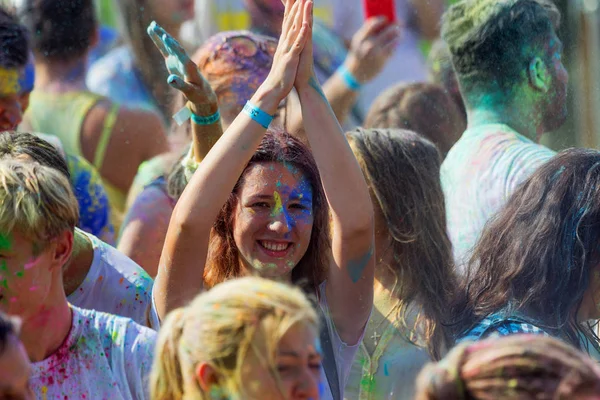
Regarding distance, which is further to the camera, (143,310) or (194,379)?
(143,310)

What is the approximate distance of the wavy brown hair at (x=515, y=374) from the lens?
1.77 metres

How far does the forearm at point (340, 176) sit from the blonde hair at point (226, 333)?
19.0 inches

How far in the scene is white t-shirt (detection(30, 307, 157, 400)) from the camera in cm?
226

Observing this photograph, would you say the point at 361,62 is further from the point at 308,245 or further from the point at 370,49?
the point at 308,245

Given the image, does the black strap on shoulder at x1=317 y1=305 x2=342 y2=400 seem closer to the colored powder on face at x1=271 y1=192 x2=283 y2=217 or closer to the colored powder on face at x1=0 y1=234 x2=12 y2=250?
the colored powder on face at x1=271 y1=192 x2=283 y2=217

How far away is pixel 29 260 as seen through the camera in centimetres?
228

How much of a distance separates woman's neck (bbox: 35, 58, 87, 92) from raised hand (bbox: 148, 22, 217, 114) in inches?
63.8

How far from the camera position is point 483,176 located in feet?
11.2

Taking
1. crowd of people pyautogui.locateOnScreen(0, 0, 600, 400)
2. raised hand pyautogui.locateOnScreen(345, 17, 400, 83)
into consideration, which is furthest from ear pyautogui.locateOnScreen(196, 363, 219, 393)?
raised hand pyautogui.locateOnScreen(345, 17, 400, 83)

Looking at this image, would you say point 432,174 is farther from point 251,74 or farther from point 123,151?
point 123,151

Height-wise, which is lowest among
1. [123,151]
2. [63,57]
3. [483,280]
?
[483,280]

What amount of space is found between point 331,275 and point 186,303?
0.36 m

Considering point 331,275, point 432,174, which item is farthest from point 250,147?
point 432,174

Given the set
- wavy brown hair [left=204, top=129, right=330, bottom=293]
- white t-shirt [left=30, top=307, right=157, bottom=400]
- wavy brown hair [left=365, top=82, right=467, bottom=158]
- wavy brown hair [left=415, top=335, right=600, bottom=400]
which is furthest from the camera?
wavy brown hair [left=365, top=82, right=467, bottom=158]
